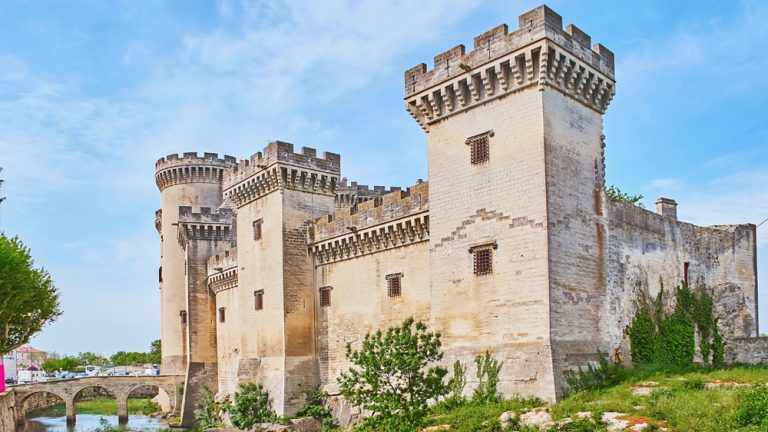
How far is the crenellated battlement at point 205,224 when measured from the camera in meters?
39.7

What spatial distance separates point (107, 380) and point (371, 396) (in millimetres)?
37381

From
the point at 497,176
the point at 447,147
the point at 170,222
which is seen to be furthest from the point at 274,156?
the point at 170,222

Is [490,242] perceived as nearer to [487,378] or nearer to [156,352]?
[487,378]

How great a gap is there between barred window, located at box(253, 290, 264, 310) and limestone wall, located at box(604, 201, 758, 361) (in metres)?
15.5

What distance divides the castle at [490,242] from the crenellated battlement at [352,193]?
9721 millimetres

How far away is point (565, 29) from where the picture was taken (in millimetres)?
19453

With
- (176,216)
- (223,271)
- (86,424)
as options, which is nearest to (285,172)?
(223,271)

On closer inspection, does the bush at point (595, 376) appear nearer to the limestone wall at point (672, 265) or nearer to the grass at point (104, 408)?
the limestone wall at point (672, 265)

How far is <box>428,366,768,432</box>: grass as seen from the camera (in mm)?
14289

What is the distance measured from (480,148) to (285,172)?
11063 millimetres

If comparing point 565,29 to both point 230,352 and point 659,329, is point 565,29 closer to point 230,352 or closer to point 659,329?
point 659,329

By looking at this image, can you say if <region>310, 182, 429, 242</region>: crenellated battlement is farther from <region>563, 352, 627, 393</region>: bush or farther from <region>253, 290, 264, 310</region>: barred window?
<region>563, 352, 627, 393</region>: bush

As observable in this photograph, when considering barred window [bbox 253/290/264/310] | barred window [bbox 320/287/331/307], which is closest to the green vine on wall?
barred window [bbox 320/287/331/307]

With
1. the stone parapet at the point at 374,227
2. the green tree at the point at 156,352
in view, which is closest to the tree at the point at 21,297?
the stone parapet at the point at 374,227
